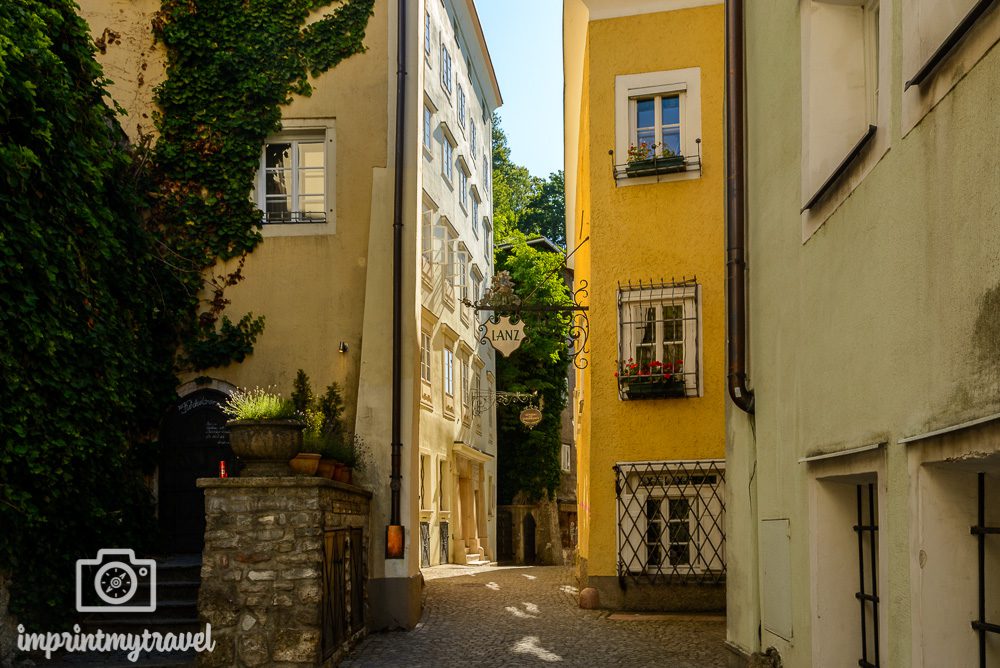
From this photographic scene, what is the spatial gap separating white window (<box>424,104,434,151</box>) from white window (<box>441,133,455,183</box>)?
1074mm

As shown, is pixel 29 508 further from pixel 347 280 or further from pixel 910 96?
pixel 910 96

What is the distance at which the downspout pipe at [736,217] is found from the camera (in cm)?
812

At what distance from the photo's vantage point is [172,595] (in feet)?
35.7

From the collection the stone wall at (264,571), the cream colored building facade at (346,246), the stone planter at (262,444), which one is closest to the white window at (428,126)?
the cream colored building facade at (346,246)

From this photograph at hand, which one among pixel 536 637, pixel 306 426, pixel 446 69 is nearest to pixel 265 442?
pixel 306 426

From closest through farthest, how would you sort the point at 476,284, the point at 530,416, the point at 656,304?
the point at 656,304 → the point at 530,416 → the point at 476,284

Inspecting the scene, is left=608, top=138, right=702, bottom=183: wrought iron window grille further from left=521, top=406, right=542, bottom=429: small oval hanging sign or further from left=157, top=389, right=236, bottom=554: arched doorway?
left=157, top=389, right=236, bottom=554: arched doorway

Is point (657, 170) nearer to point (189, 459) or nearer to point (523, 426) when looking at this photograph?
point (189, 459)

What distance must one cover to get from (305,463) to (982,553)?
24.7ft

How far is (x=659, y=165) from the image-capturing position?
13773 mm

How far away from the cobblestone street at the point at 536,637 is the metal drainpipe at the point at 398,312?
46.0 inches

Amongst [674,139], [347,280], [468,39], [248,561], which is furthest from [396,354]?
[468,39]

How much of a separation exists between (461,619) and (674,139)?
271 inches

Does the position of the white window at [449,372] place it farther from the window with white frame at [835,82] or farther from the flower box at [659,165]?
the window with white frame at [835,82]
